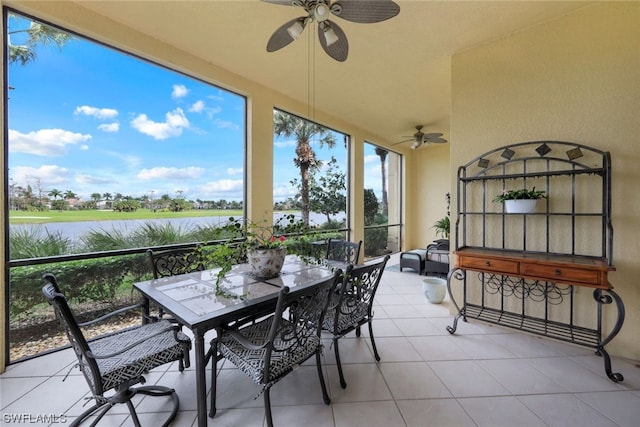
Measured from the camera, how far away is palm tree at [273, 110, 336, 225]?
14.0 feet

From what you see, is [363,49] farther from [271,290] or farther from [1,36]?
[1,36]

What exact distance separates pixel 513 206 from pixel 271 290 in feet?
7.80

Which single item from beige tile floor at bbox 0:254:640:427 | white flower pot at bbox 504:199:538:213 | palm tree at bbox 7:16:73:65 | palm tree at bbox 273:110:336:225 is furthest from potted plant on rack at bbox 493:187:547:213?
palm tree at bbox 7:16:73:65

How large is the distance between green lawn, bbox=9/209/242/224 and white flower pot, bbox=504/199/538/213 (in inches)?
133

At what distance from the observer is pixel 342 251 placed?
303cm

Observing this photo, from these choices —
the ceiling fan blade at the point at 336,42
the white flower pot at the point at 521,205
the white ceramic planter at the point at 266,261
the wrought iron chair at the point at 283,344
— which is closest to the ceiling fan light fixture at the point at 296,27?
the ceiling fan blade at the point at 336,42

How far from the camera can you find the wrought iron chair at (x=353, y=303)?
6.03 feet

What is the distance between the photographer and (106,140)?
251cm

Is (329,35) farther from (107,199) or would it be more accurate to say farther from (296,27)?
(107,199)

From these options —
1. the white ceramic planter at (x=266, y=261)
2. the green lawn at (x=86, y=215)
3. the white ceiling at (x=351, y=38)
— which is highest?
the white ceiling at (x=351, y=38)

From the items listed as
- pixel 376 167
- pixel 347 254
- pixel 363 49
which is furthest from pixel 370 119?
pixel 347 254

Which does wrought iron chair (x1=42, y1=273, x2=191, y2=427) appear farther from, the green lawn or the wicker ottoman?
the wicker ottoman

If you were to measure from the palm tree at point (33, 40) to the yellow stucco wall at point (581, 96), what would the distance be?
13.1ft

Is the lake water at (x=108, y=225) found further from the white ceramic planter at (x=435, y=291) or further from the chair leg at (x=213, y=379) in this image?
the white ceramic planter at (x=435, y=291)
